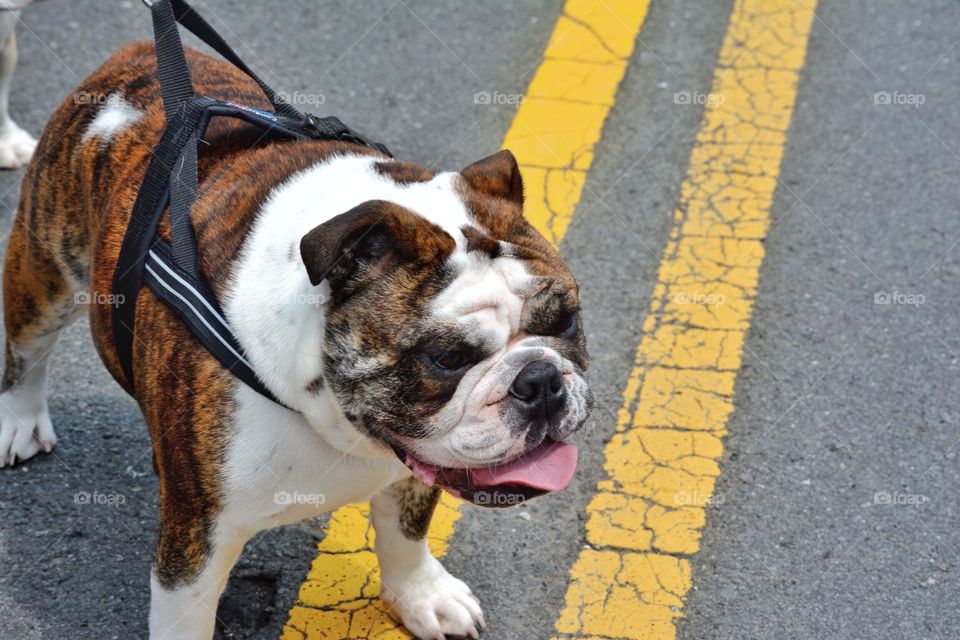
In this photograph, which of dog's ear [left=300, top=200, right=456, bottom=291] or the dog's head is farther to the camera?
the dog's head

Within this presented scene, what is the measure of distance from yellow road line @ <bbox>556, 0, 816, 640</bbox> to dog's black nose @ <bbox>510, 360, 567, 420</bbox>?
3.12 feet

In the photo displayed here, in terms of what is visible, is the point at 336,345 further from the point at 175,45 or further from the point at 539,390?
the point at 175,45

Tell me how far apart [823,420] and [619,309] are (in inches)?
32.7

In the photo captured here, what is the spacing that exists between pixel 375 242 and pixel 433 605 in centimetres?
122

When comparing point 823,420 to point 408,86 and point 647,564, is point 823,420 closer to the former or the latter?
point 647,564

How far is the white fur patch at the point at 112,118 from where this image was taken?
3.24 meters

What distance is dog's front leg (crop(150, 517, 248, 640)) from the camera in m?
2.85

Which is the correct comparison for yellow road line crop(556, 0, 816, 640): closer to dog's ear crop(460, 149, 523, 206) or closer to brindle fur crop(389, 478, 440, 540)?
brindle fur crop(389, 478, 440, 540)

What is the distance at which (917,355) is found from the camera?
4.29 m

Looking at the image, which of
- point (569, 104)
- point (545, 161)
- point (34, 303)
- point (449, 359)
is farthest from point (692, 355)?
point (34, 303)

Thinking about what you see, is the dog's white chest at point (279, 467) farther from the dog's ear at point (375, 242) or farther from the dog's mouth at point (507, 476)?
the dog's ear at point (375, 242)

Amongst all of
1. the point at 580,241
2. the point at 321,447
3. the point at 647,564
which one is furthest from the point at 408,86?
the point at 321,447

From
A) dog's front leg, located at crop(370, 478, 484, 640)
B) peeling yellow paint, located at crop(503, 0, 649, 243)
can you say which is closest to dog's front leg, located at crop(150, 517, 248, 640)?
dog's front leg, located at crop(370, 478, 484, 640)

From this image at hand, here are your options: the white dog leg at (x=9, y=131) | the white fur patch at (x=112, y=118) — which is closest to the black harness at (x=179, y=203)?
the white fur patch at (x=112, y=118)
